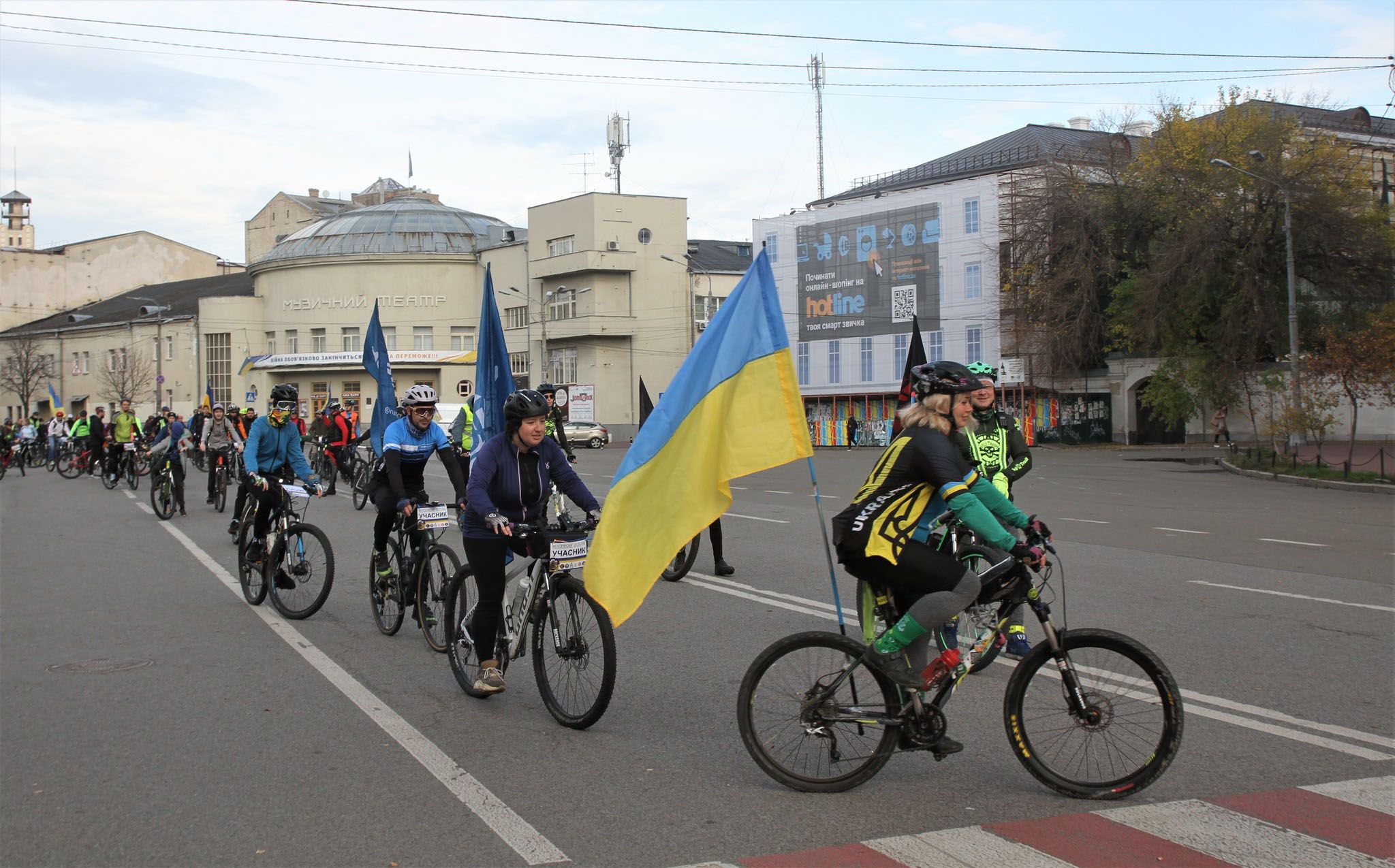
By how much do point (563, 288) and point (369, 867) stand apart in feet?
226

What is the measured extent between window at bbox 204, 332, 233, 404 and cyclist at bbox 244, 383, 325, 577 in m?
73.6

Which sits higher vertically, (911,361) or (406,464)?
(911,361)

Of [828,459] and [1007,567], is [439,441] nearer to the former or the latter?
[1007,567]

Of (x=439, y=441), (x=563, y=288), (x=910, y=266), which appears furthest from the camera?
(x=563, y=288)

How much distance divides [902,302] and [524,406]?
174 ft

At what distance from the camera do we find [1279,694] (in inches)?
260

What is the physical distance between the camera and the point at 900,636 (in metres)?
4.96

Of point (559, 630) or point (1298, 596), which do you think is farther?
point (1298, 596)

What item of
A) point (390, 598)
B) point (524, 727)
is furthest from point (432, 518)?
point (524, 727)

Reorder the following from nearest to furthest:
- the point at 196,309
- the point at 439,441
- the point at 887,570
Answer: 1. the point at 887,570
2. the point at 439,441
3. the point at 196,309

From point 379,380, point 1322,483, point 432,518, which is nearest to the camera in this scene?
point 432,518

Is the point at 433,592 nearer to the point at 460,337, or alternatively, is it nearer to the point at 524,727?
the point at 524,727

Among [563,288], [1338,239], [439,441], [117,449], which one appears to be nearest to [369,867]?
[439,441]

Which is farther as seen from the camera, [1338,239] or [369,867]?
[1338,239]
